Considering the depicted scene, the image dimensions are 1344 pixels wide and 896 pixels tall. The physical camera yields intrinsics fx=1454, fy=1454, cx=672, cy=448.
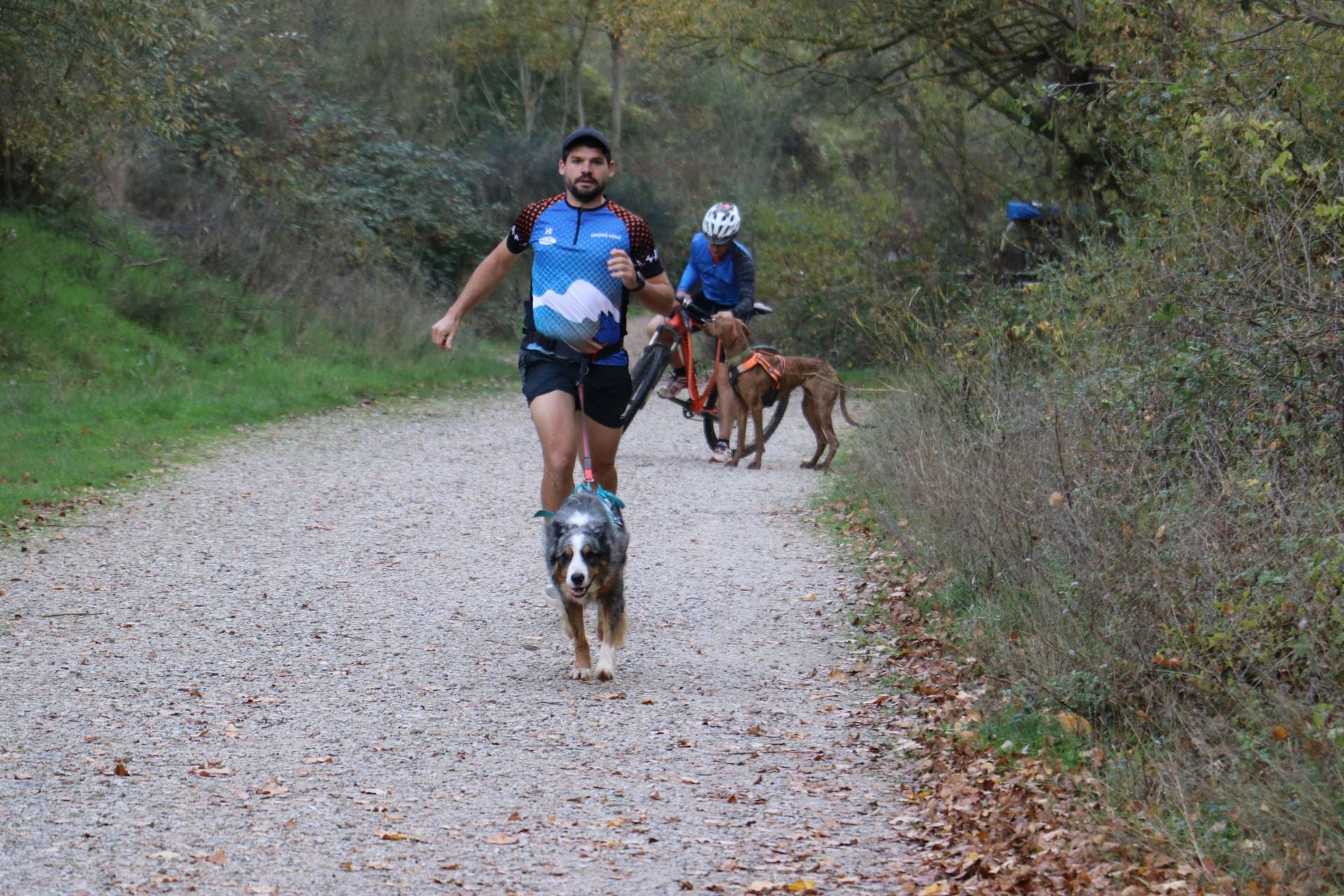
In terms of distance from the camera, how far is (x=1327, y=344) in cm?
646

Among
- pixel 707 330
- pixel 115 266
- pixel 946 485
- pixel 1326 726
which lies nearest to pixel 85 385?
pixel 115 266

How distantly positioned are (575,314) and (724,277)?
266 inches

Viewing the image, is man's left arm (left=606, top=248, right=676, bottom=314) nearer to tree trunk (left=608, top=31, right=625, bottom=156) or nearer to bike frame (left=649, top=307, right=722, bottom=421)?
bike frame (left=649, top=307, right=722, bottom=421)

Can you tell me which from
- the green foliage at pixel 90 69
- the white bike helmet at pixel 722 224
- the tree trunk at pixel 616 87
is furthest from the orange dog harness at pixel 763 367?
the tree trunk at pixel 616 87

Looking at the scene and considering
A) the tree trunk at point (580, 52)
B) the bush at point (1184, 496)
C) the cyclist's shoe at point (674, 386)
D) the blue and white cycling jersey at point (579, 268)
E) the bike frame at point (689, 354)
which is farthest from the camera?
the tree trunk at point (580, 52)

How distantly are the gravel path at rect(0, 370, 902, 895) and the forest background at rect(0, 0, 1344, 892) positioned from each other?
2.93 ft

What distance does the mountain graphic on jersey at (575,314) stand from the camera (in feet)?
22.1

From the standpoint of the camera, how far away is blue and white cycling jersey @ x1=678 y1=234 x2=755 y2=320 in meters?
13.2

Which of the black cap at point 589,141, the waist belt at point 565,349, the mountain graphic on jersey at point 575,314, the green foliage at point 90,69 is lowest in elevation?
the waist belt at point 565,349

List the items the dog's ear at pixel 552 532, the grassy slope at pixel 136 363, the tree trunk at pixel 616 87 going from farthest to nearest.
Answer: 1. the tree trunk at pixel 616 87
2. the grassy slope at pixel 136 363
3. the dog's ear at pixel 552 532

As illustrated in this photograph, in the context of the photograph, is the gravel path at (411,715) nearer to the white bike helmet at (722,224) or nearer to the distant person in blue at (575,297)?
the distant person in blue at (575,297)

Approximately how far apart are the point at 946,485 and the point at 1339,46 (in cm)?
366

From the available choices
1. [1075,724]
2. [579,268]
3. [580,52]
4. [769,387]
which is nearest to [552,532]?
[579,268]

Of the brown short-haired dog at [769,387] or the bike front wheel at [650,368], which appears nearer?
the brown short-haired dog at [769,387]
